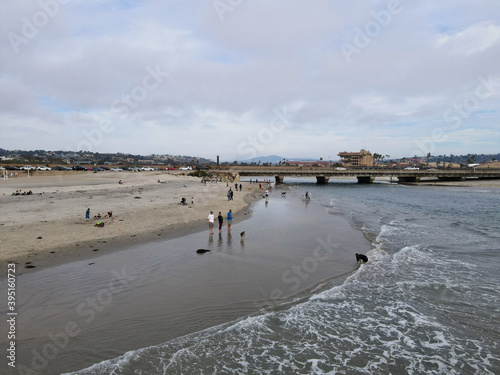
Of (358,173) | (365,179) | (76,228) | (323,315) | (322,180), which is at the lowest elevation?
(323,315)

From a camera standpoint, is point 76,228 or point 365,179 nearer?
point 76,228

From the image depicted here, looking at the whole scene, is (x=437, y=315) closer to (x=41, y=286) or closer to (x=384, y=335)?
(x=384, y=335)

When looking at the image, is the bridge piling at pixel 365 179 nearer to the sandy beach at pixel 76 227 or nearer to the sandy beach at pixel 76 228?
the sandy beach at pixel 76 228

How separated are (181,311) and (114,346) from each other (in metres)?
2.49

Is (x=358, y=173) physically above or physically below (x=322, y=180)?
above

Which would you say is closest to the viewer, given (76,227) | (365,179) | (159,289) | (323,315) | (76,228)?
(323,315)

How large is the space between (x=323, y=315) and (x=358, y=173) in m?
104

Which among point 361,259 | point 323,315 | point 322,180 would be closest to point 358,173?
point 322,180

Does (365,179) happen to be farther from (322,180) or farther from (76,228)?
(76,228)

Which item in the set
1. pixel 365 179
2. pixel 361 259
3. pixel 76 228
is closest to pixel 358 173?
pixel 365 179

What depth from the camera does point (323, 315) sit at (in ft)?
34.8

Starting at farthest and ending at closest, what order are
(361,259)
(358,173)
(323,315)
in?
(358,173) → (361,259) → (323,315)

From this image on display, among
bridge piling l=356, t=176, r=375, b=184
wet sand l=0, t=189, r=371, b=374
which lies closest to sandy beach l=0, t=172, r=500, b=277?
wet sand l=0, t=189, r=371, b=374

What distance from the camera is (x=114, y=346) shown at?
8.10 meters
